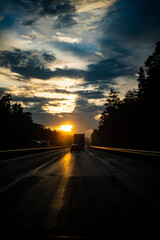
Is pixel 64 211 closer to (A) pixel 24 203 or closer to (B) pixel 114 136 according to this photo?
(A) pixel 24 203

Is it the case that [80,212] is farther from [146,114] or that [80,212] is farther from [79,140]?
[146,114]

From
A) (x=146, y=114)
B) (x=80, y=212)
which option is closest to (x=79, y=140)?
(x=146, y=114)

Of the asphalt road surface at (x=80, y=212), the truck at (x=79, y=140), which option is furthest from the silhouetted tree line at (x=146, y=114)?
the asphalt road surface at (x=80, y=212)

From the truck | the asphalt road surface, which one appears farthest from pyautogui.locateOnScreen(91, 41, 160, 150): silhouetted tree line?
the asphalt road surface

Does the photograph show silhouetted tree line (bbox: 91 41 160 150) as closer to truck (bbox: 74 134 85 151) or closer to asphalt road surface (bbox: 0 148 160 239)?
truck (bbox: 74 134 85 151)

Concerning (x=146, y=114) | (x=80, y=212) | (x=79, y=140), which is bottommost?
(x=80, y=212)

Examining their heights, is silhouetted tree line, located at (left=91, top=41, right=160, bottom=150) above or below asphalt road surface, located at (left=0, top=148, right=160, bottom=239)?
above

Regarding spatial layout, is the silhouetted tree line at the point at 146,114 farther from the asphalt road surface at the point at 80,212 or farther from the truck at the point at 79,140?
the asphalt road surface at the point at 80,212

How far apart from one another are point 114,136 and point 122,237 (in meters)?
114

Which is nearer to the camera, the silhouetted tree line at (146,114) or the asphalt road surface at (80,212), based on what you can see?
the asphalt road surface at (80,212)

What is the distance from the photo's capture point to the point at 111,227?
3.90m

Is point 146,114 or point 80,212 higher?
point 146,114

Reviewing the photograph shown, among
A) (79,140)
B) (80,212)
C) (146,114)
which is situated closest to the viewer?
(80,212)

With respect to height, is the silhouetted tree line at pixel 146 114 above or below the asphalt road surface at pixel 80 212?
above
